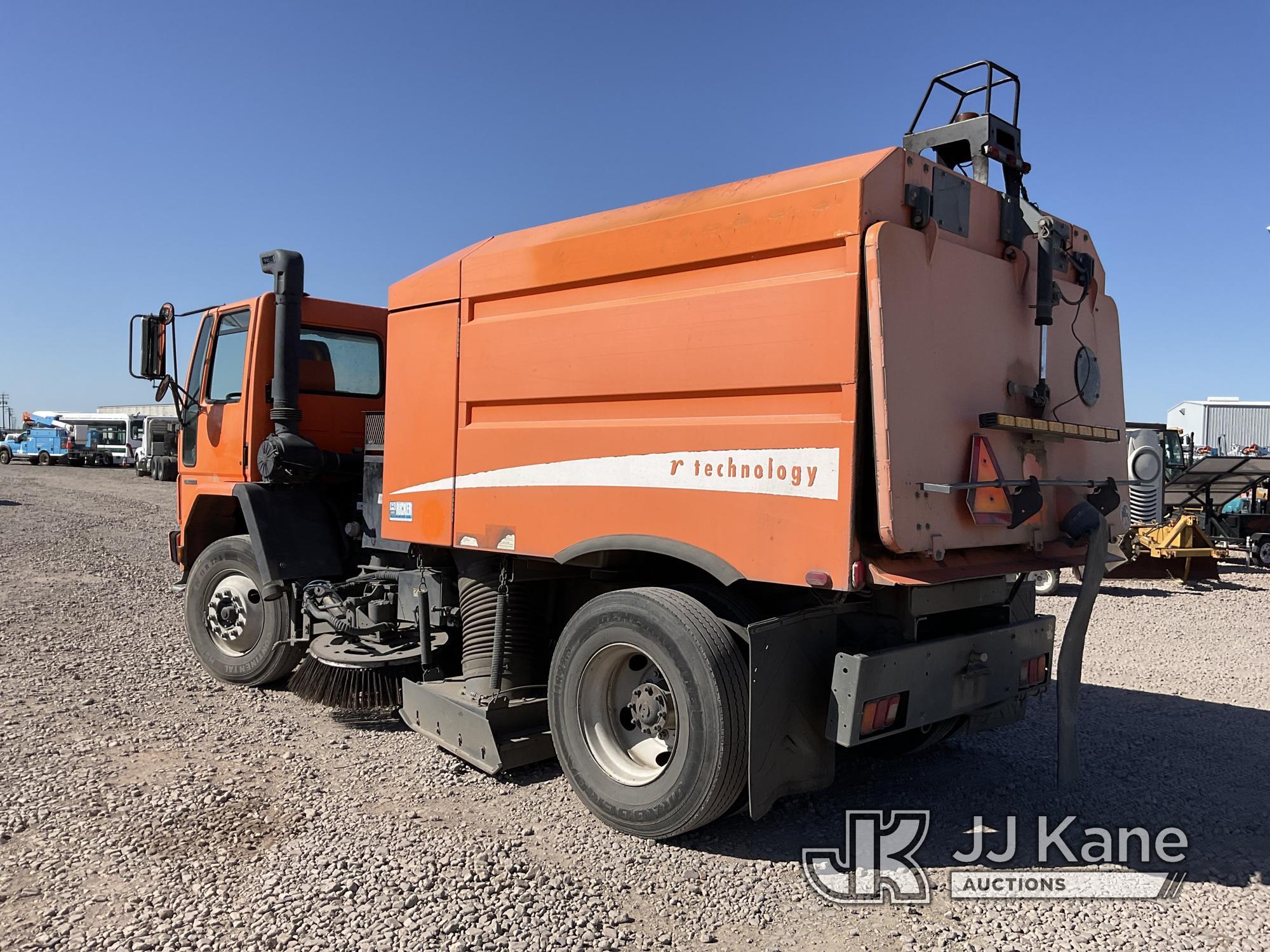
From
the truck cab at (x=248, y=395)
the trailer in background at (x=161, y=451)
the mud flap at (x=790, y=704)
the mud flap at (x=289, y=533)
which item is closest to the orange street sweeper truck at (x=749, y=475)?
the mud flap at (x=790, y=704)

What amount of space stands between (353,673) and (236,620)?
4.30ft

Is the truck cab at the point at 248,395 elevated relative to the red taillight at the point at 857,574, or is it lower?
elevated

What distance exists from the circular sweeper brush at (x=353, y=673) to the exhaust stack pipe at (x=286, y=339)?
1.48 meters

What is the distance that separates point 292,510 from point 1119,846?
16.6ft

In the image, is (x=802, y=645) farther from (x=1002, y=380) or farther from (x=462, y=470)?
(x=462, y=470)

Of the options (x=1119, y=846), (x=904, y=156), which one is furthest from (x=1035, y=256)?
(x=1119, y=846)

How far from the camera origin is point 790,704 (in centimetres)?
354

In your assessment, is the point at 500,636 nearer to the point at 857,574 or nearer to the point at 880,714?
the point at 880,714

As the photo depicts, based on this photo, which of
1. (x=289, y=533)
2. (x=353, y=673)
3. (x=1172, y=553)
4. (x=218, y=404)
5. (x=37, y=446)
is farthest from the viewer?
(x=37, y=446)

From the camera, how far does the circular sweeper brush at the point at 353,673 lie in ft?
17.4

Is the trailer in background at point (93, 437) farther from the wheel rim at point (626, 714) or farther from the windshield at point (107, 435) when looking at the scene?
the wheel rim at point (626, 714)

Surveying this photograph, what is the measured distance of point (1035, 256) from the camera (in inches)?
161

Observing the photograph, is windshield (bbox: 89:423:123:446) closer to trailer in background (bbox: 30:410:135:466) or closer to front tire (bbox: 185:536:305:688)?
trailer in background (bbox: 30:410:135:466)

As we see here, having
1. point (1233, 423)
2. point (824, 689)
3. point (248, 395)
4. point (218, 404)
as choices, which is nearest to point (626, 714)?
point (824, 689)
